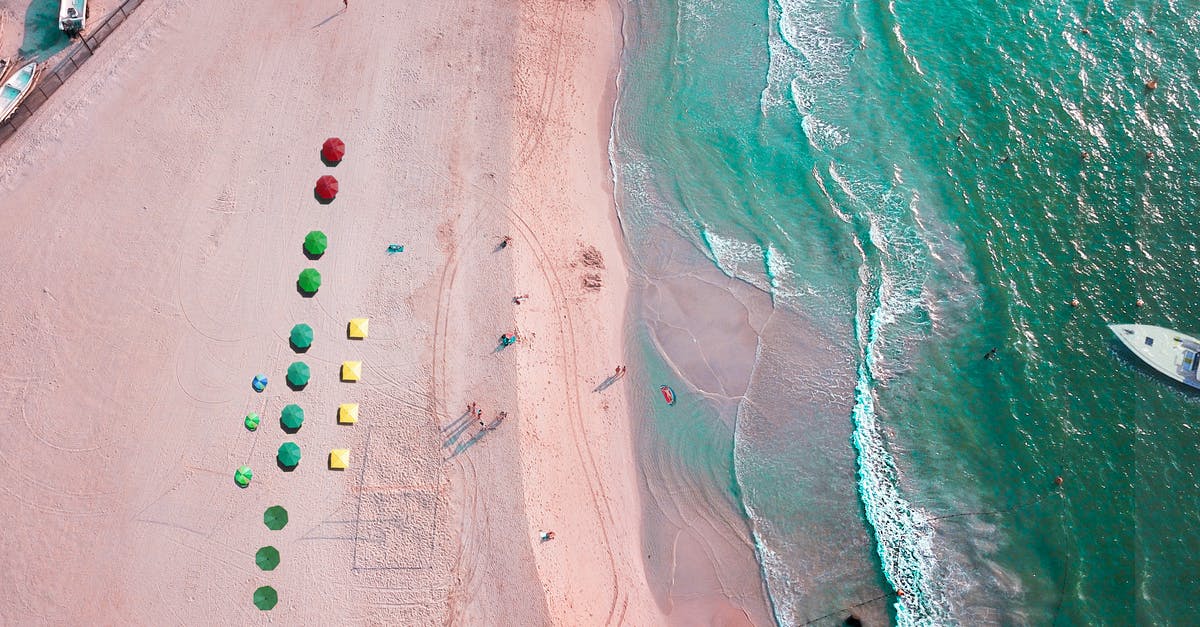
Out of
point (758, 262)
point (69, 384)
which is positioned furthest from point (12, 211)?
point (758, 262)

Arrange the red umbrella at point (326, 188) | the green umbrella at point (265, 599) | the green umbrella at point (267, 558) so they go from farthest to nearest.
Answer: the red umbrella at point (326, 188) < the green umbrella at point (267, 558) < the green umbrella at point (265, 599)

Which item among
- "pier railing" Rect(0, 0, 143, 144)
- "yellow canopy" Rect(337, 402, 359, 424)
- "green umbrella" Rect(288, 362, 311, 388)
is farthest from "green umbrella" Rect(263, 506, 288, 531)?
"pier railing" Rect(0, 0, 143, 144)

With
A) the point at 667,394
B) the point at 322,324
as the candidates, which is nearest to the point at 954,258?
the point at 667,394

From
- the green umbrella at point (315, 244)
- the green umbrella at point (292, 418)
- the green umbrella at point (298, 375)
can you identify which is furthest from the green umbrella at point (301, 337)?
the green umbrella at point (315, 244)

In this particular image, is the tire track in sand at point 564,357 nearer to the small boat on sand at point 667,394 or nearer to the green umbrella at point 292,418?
the small boat on sand at point 667,394

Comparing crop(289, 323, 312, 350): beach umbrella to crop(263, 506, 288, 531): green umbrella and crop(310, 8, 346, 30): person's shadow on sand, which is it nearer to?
crop(263, 506, 288, 531): green umbrella

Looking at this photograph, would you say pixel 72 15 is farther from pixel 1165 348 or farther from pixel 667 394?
pixel 1165 348

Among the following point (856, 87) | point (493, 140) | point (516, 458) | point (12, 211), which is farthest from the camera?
point (856, 87)

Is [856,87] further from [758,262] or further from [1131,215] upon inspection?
[1131,215]
